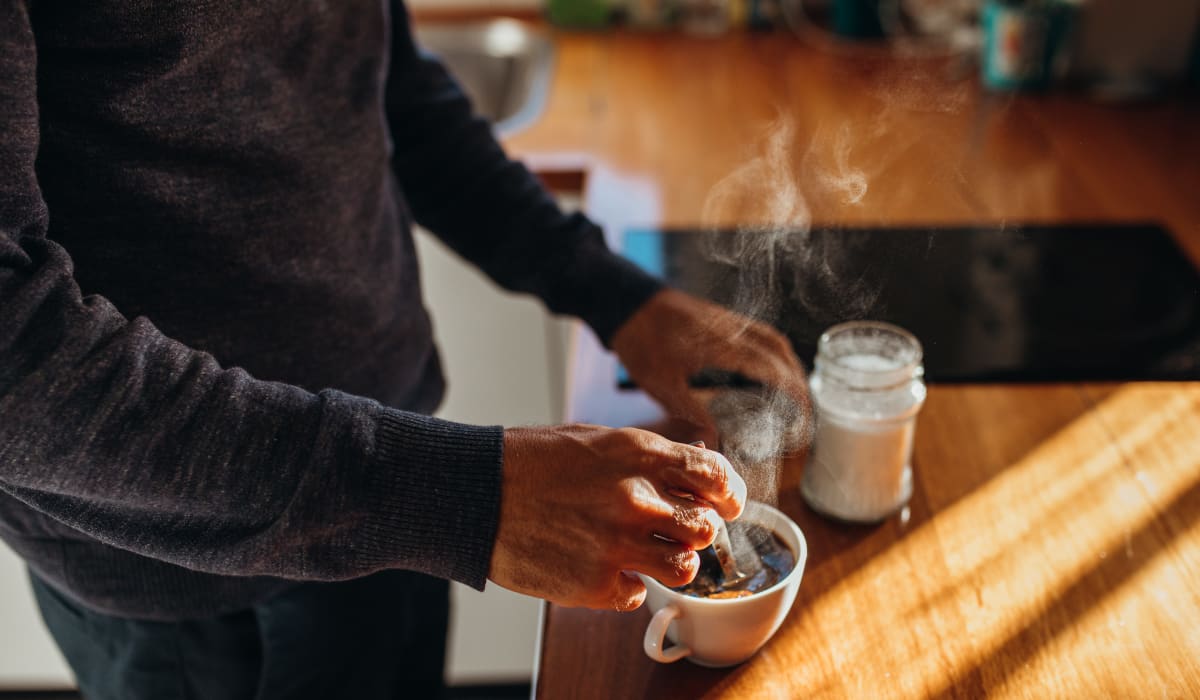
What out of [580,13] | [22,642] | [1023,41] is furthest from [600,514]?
[580,13]

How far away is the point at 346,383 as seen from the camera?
0.92 m

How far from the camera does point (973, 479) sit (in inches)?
35.6

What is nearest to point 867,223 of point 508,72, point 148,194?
point 148,194

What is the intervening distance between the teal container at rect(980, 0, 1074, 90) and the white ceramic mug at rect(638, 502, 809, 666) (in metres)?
1.22

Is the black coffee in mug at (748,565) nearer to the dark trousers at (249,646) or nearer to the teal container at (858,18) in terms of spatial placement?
the dark trousers at (249,646)

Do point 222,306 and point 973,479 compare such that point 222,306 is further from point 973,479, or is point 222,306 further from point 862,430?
point 973,479

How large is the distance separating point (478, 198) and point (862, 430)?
47cm

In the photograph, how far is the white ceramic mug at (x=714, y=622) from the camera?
69 cm

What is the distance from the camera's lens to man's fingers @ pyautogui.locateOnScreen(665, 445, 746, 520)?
26.0 inches

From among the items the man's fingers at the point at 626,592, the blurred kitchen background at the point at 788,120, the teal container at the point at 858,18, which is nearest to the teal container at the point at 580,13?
the blurred kitchen background at the point at 788,120

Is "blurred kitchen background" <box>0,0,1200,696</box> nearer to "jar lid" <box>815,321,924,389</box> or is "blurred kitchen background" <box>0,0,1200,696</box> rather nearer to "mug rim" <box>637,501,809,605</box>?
"jar lid" <box>815,321,924,389</box>

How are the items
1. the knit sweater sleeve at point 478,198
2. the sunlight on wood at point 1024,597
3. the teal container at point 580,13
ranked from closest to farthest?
the sunlight on wood at point 1024,597, the knit sweater sleeve at point 478,198, the teal container at point 580,13

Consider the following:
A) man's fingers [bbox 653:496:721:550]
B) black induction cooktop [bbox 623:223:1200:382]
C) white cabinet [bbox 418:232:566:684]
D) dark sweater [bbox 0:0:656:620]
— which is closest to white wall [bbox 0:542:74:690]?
white cabinet [bbox 418:232:566:684]

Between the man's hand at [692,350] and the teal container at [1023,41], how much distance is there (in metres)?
0.97
